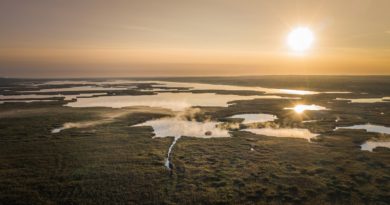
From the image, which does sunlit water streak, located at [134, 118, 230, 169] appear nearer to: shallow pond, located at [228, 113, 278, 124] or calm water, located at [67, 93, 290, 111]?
shallow pond, located at [228, 113, 278, 124]

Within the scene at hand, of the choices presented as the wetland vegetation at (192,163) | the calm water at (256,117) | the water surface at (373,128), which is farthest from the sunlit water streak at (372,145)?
the calm water at (256,117)

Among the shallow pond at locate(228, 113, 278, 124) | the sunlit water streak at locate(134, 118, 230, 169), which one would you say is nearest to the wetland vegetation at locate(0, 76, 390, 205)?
the sunlit water streak at locate(134, 118, 230, 169)

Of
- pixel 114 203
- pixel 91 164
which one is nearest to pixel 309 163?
pixel 114 203

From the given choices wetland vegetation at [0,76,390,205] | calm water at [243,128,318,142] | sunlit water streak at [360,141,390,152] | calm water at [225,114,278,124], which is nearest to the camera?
wetland vegetation at [0,76,390,205]

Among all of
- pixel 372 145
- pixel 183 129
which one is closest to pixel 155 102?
pixel 183 129

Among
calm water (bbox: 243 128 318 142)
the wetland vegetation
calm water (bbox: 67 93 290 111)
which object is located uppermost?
calm water (bbox: 67 93 290 111)

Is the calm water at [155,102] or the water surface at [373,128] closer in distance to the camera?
the water surface at [373,128]

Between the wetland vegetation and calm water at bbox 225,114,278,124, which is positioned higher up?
calm water at bbox 225,114,278,124

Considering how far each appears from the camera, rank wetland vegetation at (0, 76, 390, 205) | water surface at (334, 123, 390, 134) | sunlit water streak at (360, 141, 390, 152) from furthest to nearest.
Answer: water surface at (334, 123, 390, 134)
sunlit water streak at (360, 141, 390, 152)
wetland vegetation at (0, 76, 390, 205)

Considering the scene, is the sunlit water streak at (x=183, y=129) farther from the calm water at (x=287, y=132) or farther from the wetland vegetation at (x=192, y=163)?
the calm water at (x=287, y=132)

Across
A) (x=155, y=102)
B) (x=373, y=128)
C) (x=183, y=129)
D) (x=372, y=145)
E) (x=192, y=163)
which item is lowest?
(x=192, y=163)

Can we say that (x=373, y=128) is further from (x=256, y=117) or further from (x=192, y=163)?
(x=192, y=163)
